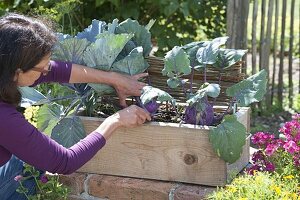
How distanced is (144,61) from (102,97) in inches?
10.4

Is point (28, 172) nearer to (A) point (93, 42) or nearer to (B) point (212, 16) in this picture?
(A) point (93, 42)

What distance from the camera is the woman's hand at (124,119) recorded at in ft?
7.93

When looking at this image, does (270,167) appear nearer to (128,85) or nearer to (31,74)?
(128,85)

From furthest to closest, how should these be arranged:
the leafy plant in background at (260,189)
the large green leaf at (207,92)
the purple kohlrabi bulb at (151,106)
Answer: the purple kohlrabi bulb at (151,106), the large green leaf at (207,92), the leafy plant in background at (260,189)

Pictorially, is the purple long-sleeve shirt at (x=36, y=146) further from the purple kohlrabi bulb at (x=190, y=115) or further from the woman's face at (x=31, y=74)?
the purple kohlrabi bulb at (x=190, y=115)

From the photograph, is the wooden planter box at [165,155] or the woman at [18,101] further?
the wooden planter box at [165,155]

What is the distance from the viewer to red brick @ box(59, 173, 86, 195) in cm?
277

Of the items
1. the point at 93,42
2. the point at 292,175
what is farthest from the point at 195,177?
the point at 93,42

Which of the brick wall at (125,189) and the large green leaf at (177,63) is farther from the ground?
the large green leaf at (177,63)

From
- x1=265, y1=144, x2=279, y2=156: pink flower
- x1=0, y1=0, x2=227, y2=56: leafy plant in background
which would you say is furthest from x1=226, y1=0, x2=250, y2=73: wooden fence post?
x1=265, y1=144, x2=279, y2=156: pink flower

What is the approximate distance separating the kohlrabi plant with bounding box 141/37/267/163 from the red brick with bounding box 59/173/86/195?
461 millimetres

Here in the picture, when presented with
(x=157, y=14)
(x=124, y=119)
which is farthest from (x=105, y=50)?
(x=157, y=14)

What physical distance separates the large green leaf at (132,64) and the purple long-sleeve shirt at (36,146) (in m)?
0.39

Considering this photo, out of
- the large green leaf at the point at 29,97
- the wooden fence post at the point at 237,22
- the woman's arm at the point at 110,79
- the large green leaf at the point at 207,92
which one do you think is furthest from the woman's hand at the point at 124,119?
the wooden fence post at the point at 237,22
